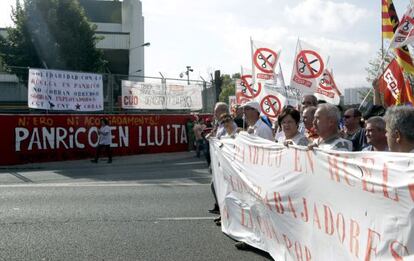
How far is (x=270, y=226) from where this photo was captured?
5594 millimetres

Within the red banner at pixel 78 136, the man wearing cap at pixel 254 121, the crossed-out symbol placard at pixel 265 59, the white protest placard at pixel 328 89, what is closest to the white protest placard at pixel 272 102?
the crossed-out symbol placard at pixel 265 59

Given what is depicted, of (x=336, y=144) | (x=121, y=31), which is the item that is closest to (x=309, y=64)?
(x=336, y=144)

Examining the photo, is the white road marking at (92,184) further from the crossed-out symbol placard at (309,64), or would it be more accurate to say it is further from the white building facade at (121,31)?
the white building facade at (121,31)

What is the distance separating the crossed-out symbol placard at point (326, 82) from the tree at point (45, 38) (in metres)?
27.3

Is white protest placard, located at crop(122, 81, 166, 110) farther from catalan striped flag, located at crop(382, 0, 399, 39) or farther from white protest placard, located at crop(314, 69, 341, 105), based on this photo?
catalan striped flag, located at crop(382, 0, 399, 39)

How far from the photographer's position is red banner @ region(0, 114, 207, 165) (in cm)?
1738

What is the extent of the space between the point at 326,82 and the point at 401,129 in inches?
356

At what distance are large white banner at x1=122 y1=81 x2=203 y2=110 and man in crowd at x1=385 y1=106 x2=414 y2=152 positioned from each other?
17634mm

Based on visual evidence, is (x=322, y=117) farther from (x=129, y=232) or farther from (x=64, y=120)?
(x=64, y=120)

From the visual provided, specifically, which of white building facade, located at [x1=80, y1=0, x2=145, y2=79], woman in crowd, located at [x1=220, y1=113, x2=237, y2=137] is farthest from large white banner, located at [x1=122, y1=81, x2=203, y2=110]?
white building facade, located at [x1=80, y1=0, x2=145, y2=79]

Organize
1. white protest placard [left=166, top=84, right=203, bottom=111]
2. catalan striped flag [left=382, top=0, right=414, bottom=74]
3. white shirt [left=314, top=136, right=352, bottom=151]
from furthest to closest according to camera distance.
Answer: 1. white protest placard [left=166, top=84, right=203, bottom=111]
2. catalan striped flag [left=382, top=0, right=414, bottom=74]
3. white shirt [left=314, top=136, right=352, bottom=151]

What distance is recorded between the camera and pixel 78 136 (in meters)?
18.8

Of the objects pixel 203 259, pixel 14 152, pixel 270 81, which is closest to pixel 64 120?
pixel 14 152

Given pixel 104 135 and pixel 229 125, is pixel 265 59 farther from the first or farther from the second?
pixel 104 135
